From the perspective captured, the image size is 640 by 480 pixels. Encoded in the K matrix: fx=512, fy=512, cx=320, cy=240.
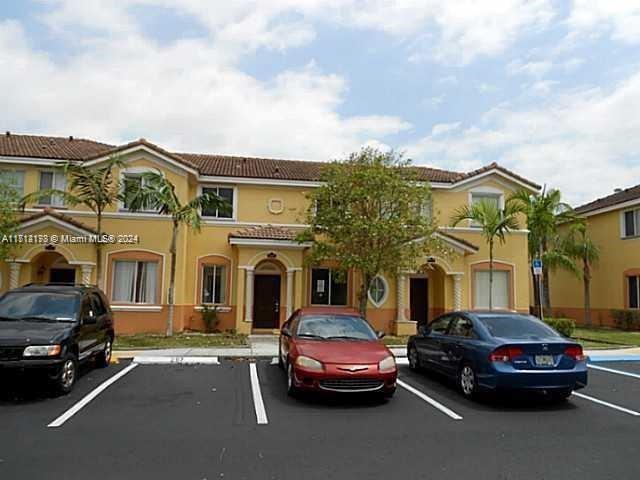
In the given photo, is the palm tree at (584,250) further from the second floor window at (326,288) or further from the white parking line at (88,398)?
the white parking line at (88,398)

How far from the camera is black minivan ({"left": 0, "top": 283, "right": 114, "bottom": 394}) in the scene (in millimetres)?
8078

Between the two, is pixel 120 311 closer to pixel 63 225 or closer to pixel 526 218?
pixel 63 225

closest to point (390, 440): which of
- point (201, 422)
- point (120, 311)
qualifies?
point (201, 422)

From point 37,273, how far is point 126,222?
3.74m

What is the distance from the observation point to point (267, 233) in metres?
18.7

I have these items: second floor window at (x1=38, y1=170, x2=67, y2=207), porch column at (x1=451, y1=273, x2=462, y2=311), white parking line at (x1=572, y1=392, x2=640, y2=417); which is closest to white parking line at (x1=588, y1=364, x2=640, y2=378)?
white parking line at (x1=572, y1=392, x2=640, y2=417)

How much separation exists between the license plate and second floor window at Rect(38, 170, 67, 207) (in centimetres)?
1657

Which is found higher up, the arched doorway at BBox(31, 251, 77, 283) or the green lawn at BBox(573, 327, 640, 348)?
the arched doorway at BBox(31, 251, 77, 283)

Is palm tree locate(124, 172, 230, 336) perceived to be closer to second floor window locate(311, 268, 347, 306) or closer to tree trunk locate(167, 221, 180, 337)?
tree trunk locate(167, 221, 180, 337)

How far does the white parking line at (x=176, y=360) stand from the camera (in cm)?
1193

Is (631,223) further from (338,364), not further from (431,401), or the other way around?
(338,364)

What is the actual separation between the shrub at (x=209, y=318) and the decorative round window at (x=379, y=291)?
5.87 m

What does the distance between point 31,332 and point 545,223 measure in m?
18.5

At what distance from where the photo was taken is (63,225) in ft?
55.9
